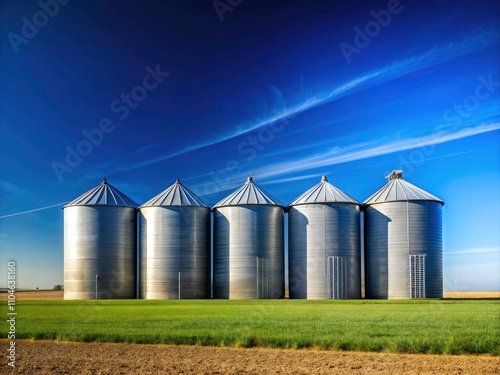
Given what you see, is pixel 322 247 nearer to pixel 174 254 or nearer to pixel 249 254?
pixel 249 254

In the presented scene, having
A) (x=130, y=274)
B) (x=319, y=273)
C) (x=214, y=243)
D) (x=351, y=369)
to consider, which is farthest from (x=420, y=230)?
(x=351, y=369)

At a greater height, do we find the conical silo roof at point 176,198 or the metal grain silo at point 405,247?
the conical silo roof at point 176,198

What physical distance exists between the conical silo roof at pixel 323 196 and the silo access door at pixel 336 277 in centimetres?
623

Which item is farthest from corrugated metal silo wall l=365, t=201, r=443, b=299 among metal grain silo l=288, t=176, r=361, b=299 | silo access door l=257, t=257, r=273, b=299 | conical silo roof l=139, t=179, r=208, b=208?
conical silo roof l=139, t=179, r=208, b=208

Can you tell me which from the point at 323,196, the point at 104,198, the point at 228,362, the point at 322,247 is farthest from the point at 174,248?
the point at 228,362

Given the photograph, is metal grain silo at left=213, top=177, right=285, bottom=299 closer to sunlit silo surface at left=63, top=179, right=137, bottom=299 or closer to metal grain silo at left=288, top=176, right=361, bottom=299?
metal grain silo at left=288, top=176, right=361, bottom=299

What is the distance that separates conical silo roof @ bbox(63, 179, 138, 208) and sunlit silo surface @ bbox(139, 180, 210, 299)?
111 inches

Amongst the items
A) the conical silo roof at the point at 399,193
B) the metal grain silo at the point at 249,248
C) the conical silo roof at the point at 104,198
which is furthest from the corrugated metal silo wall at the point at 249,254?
the conical silo roof at the point at 104,198

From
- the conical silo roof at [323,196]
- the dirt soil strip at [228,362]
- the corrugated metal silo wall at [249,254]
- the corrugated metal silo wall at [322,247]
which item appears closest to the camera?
the dirt soil strip at [228,362]

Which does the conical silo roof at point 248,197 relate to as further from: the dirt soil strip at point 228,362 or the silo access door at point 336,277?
the dirt soil strip at point 228,362

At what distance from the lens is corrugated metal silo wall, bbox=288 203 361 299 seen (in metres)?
55.8

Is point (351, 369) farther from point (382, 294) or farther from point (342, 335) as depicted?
point (382, 294)

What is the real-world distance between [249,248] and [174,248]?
806 cm

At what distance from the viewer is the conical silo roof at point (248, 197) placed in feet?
193
